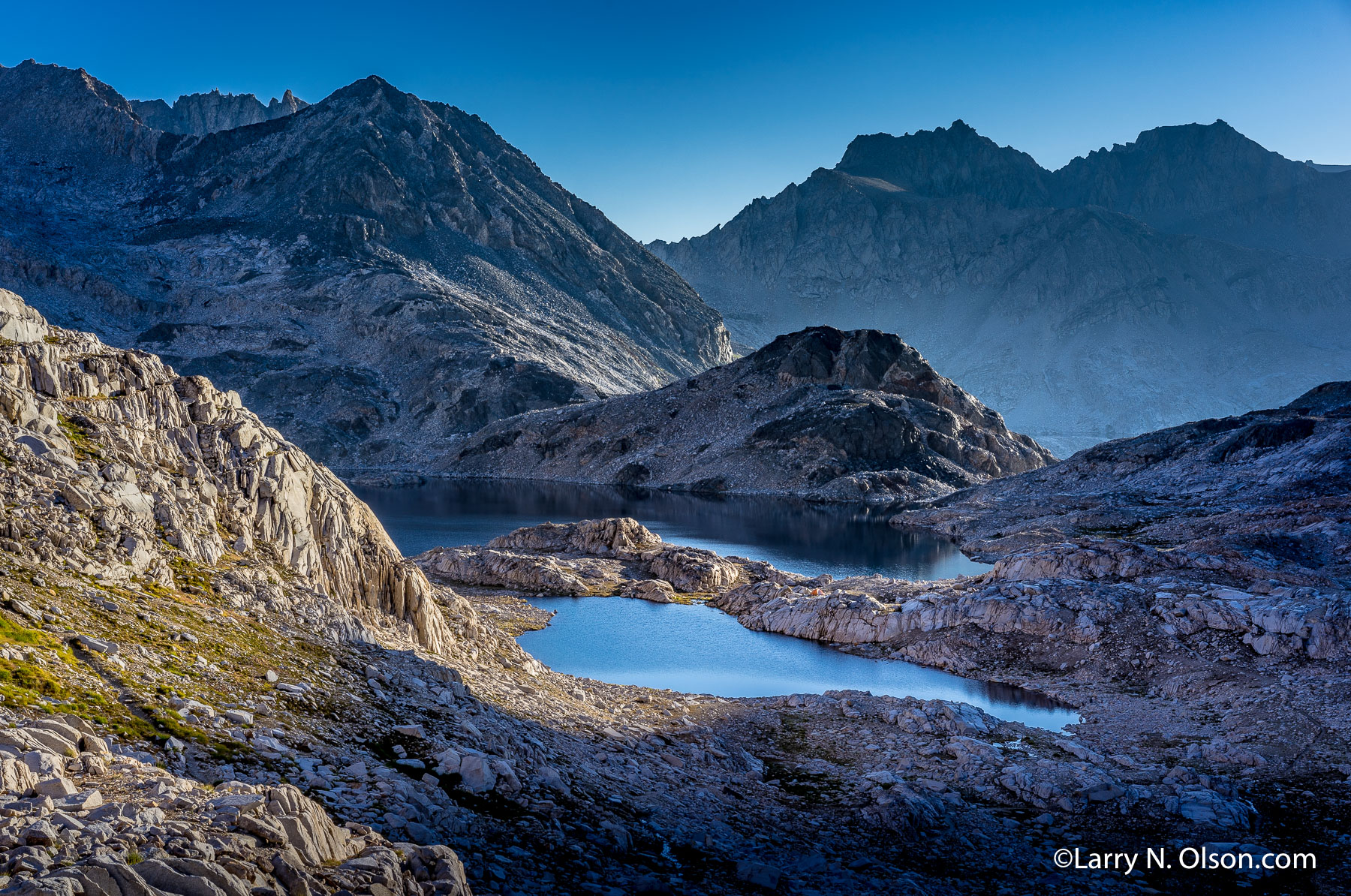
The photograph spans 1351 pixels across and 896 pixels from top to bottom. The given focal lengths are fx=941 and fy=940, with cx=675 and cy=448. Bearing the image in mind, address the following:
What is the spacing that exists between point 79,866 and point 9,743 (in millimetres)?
3378

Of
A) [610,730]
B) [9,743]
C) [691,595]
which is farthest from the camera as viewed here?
[691,595]

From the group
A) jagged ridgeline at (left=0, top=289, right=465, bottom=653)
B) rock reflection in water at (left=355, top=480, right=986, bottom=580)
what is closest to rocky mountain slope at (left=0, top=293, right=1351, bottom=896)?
jagged ridgeline at (left=0, top=289, right=465, bottom=653)

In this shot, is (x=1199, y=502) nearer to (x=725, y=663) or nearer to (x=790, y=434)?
(x=790, y=434)

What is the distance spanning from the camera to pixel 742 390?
176 meters

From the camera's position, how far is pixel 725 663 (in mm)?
47656

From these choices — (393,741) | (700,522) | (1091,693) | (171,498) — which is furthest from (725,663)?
(700,522)

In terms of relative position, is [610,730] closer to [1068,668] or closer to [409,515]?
[1068,668]

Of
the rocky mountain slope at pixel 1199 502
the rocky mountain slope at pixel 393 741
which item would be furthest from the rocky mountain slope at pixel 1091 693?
the rocky mountain slope at pixel 1199 502

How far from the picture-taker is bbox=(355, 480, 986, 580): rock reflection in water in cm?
8981

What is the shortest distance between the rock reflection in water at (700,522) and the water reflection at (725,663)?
90.0 feet

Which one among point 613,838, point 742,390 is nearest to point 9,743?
point 613,838

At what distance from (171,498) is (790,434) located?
141255 mm

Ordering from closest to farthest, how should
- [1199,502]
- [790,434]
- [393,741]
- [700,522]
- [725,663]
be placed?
[393,741]
[725,663]
[1199,502]
[700,522]
[790,434]

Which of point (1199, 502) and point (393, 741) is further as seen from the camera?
point (1199, 502)
